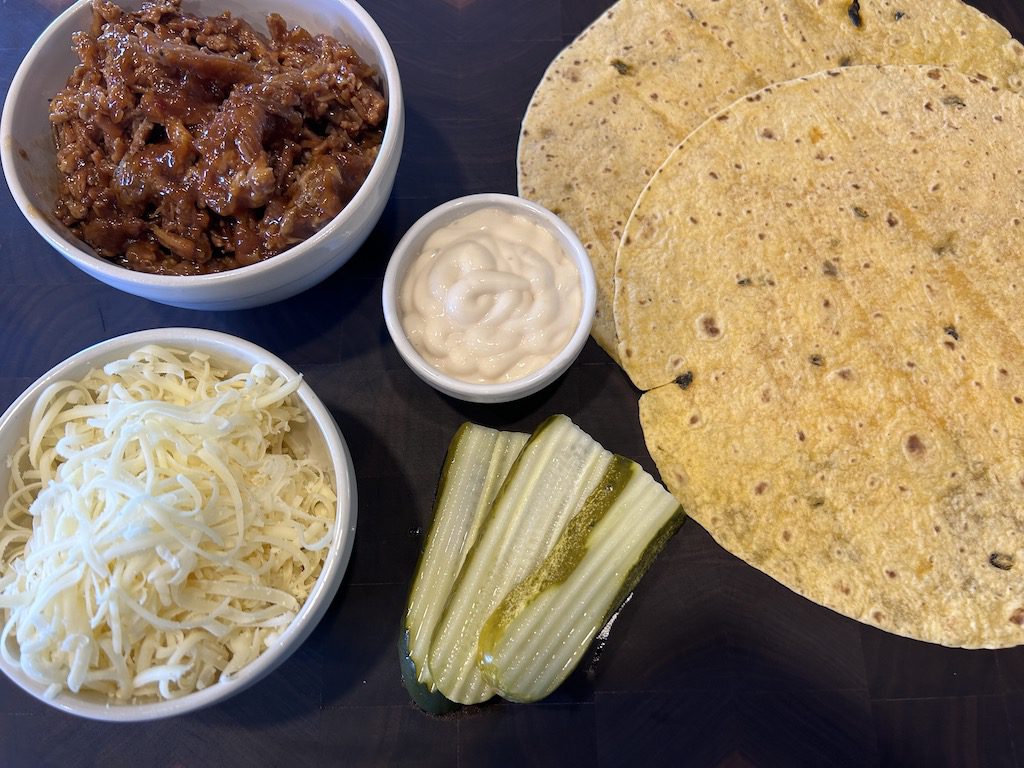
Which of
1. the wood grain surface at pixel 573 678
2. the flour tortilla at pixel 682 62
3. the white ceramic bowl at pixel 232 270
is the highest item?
the flour tortilla at pixel 682 62

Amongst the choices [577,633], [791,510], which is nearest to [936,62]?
[791,510]

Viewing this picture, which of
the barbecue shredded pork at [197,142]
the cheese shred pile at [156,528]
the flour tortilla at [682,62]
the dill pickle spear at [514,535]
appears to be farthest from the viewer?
the flour tortilla at [682,62]

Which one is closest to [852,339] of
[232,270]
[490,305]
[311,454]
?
[490,305]

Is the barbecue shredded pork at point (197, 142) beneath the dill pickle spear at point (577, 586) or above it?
above

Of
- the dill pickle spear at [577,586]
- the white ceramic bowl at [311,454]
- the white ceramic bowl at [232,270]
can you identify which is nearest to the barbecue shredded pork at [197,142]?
the white ceramic bowl at [232,270]

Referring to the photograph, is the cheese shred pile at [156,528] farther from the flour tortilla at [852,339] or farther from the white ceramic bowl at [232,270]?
the flour tortilla at [852,339]

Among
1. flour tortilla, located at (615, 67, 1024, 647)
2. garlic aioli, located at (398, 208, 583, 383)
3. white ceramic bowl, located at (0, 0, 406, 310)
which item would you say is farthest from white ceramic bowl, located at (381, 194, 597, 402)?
flour tortilla, located at (615, 67, 1024, 647)

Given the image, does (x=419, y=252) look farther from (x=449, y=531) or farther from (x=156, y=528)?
(x=156, y=528)

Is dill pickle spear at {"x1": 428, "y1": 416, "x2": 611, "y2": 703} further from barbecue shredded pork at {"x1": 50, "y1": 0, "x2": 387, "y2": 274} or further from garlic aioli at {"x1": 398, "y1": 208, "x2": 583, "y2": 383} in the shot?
barbecue shredded pork at {"x1": 50, "y1": 0, "x2": 387, "y2": 274}
